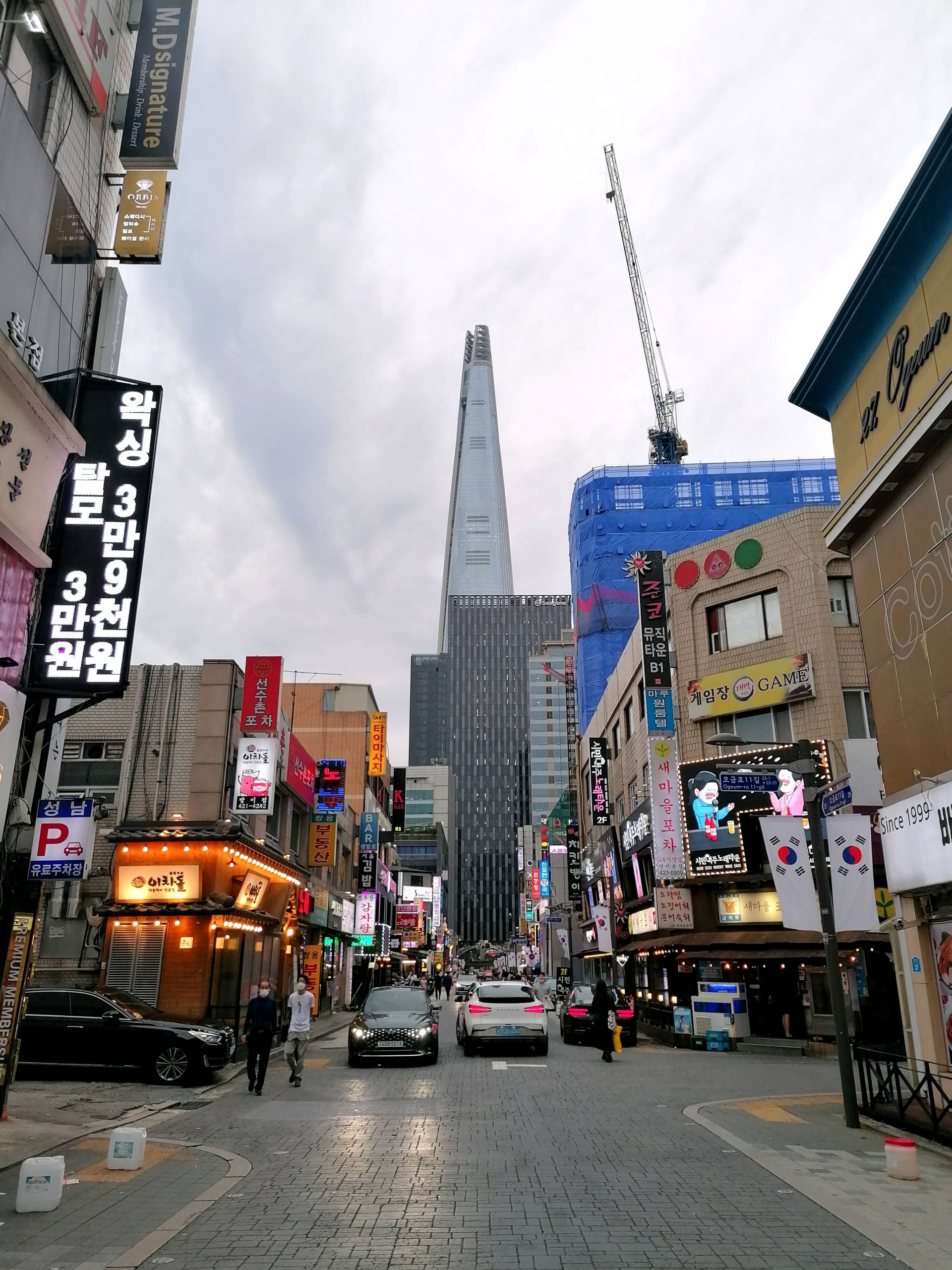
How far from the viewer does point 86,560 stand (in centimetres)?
1458

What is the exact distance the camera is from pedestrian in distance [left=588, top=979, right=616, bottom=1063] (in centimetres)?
2058

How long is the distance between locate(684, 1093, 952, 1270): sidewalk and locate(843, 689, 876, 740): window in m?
16.3

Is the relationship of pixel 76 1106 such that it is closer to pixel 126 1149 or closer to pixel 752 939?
pixel 126 1149

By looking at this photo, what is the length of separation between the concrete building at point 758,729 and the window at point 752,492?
3000 cm

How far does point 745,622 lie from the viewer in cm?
3203

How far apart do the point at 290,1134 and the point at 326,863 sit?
2545cm

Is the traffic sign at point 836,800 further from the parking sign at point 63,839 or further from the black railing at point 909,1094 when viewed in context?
the parking sign at point 63,839

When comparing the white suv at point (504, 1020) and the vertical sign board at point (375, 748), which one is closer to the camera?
the white suv at point (504, 1020)

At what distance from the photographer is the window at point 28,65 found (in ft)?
46.6

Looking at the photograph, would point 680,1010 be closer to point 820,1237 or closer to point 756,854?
point 756,854

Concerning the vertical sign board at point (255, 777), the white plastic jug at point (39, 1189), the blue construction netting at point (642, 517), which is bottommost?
the white plastic jug at point (39, 1189)

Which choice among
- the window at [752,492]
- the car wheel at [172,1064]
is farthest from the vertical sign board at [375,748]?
the car wheel at [172,1064]

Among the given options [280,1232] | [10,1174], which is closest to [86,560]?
[10,1174]

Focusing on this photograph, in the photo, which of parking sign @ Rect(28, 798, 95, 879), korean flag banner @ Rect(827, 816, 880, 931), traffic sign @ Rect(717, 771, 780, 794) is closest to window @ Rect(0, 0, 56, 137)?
parking sign @ Rect(28, 798, 95, 879)
